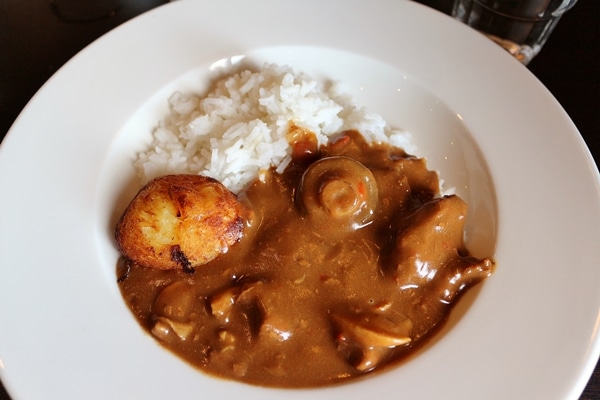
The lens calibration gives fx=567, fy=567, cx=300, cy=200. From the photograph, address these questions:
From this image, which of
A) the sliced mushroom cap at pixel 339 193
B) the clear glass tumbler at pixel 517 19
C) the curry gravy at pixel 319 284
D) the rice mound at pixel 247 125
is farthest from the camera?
the clear glass tumbler at pixel 517 19

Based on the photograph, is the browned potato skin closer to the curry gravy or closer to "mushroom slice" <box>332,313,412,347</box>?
the curry gravy

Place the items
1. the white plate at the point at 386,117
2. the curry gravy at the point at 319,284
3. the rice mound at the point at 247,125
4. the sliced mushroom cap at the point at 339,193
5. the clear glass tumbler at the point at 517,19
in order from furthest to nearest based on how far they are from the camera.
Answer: the clear glass tumbler at the point at 517,19 → the rice mound at the point at 247,125 → the sliced mushroom cap at the point at 339,193 → the curry gravy at the point at 319,284 → the white plate at the point at 386,117

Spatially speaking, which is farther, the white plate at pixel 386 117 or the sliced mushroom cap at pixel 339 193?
the sliced mushroom cap at pixel 339 193

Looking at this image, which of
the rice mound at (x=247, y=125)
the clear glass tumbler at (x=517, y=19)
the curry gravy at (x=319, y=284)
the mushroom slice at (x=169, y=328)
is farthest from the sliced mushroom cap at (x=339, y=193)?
the clear glass tumbler at (x=517, y=19)

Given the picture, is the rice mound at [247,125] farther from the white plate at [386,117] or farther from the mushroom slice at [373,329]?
the mushroom slice at [373,329]

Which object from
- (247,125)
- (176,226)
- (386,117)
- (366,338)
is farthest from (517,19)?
(176,226)

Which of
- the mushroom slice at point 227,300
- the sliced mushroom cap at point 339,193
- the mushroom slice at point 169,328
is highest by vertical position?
the sliced mushroom cap at point 339,193
